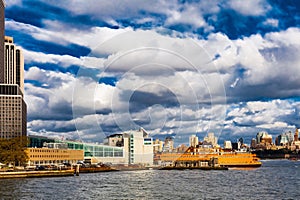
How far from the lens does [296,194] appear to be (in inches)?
2825

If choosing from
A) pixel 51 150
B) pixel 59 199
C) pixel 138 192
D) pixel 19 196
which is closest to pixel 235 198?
pixel 138 192

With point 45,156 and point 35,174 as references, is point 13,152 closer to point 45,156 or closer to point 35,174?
point 35,174

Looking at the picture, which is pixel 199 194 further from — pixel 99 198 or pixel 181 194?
pixel 99 198

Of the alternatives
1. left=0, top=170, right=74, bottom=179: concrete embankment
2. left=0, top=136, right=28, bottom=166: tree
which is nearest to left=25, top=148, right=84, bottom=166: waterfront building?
left=0, top=136, right=28, bottom=166: tree

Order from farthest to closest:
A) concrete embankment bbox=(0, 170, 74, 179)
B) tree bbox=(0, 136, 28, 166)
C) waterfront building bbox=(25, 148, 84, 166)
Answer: waterfront building bbox=(25, 148, 84, 166) < tree bbox=(0, 136, 28, 166) < concrete embankment bbox=(0, 170, 74, 179)

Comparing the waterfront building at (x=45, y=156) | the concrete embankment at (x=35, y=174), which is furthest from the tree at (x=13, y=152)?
the concrete embankment at (x=35, y=174)

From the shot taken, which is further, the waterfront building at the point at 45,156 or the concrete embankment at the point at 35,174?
the waterfront building at the point at 45,156

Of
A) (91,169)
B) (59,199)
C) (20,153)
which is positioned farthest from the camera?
(91,169)

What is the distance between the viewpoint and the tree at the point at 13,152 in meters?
145

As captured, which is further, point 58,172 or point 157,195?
point 58,172

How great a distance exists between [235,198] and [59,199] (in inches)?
923

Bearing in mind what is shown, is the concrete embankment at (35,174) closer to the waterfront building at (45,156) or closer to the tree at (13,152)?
the tree at (13,152)

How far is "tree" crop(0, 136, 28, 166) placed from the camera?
477ft

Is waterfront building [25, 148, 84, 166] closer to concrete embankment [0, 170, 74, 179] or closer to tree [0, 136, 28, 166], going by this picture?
tree [0, 136, 28, 166]
